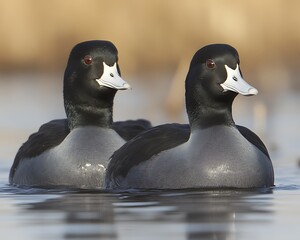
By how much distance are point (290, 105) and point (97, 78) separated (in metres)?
7.67

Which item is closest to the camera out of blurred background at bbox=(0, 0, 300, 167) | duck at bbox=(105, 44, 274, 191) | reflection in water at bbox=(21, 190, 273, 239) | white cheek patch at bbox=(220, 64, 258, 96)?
reflection in water at bbox=(21, 190, 273, 239)

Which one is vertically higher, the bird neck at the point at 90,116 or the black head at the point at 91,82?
the black head at the point at 91,82

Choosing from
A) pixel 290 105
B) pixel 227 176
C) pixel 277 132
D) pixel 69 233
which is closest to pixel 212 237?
pixel 69 233

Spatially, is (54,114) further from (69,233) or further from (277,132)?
(69,233)

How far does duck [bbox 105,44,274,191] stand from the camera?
40.4 ft

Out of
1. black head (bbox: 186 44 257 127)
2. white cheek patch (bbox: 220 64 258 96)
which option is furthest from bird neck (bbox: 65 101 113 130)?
white cheek patch (bbox: 220 64 258 96)

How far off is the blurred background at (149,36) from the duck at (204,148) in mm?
9572

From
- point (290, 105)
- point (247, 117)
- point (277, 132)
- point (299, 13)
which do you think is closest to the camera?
point (277, 132)

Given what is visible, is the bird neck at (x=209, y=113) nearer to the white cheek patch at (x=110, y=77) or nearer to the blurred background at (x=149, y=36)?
the white cheek patch at (x=110, y=77)

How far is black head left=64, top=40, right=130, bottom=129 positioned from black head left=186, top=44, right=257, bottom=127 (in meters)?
0.87

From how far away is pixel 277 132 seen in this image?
58.7 ft

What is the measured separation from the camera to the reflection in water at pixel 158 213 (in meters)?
9.52

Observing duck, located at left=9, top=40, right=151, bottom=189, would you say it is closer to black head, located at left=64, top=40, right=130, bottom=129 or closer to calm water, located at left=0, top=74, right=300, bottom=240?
black head, located at left=64, top=40, right=130, bottom=129

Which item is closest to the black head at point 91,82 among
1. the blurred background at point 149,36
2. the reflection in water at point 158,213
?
the reflection in water at point 158,213
